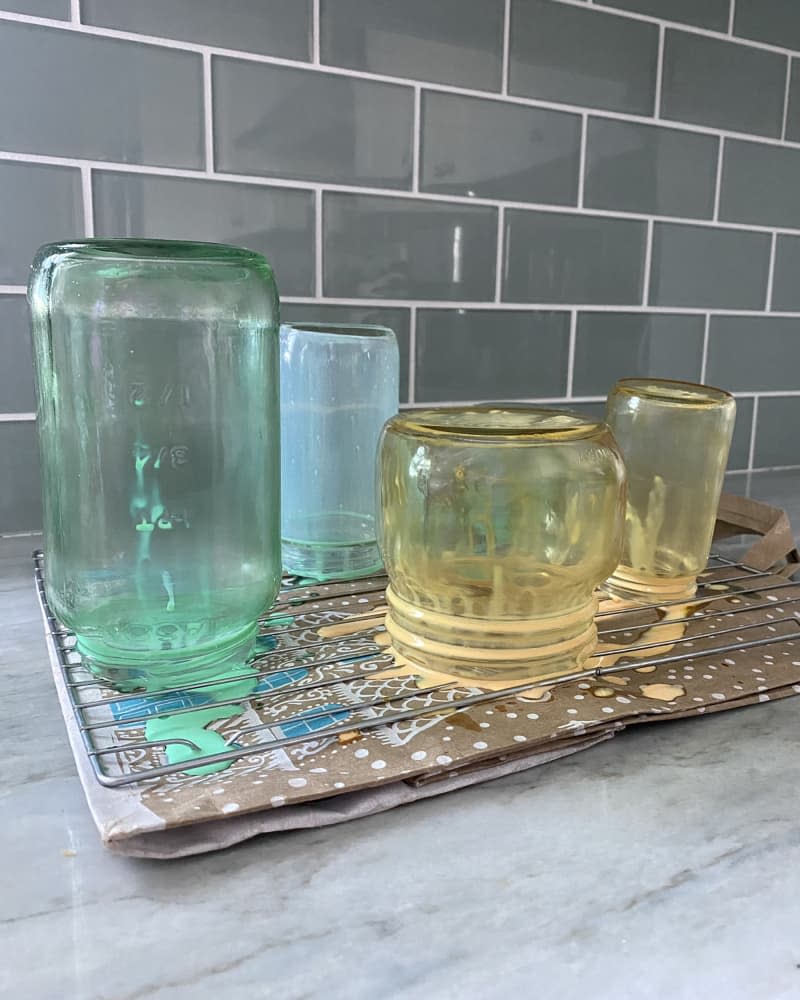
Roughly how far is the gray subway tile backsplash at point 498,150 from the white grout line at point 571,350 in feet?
0.38

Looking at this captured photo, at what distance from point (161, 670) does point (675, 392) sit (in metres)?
0.36

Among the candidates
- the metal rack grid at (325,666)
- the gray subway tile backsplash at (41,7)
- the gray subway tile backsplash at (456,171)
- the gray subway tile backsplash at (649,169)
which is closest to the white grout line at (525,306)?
the gray subway tile backsplash at (456,171)

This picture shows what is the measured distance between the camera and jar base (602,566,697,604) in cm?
53

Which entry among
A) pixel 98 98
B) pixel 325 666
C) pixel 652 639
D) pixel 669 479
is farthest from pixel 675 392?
pixel 98 98

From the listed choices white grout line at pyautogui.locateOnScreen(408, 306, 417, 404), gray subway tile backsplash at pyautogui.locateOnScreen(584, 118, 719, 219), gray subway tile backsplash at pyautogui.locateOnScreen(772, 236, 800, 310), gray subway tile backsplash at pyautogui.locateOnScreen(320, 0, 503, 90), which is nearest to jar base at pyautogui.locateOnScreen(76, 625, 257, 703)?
white grout line at pyautogui.locateOnScreen(408, 306, 417, 404)

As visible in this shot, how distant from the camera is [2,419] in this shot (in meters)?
0.67

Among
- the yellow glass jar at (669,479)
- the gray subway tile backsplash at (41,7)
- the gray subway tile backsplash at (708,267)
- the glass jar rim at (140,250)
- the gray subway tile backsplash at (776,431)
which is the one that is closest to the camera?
the glass jar rim at (140,250)

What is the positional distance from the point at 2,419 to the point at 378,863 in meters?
0.53

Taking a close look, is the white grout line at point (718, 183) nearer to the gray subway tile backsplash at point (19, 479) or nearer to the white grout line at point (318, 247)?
the white grout line at point (318, 247)

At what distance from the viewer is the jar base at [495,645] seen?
1.34ft

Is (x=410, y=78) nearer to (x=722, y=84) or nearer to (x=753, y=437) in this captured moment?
(x=722, y=84)

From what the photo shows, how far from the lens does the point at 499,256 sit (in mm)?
831

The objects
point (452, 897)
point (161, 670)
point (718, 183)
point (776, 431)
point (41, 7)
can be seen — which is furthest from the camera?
point (776, 431)

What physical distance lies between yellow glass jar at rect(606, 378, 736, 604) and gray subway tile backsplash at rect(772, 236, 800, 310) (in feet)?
1.91
